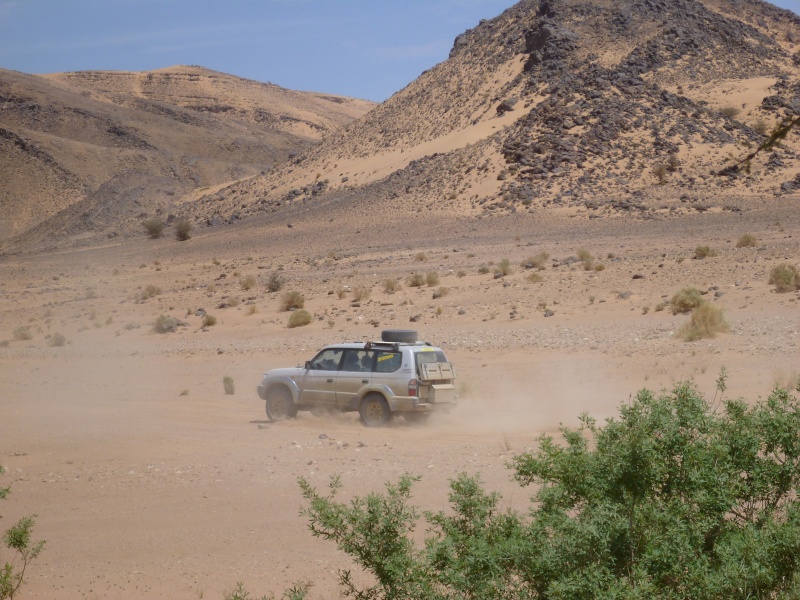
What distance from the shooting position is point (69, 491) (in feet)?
41.3

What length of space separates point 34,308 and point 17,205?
61.6m

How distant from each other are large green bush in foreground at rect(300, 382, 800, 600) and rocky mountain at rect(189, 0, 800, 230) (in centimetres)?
4670

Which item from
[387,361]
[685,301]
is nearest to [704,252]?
[685,301]

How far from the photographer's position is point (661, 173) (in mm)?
57656

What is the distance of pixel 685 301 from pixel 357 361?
45.1ft

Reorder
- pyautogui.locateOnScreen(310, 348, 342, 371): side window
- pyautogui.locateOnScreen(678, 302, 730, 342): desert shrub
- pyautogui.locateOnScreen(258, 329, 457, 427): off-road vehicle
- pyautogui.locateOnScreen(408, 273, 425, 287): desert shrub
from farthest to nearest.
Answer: pyautogui.locateOnScreen(408, 273, 425, 287): desert shrub, pyautogui.locateOnScreen(678, 302, 730, 342): desert shrub, pyautogui.locateOnScreen(310, 348, 342, 371): side window, pyautogui.locateOnScreen(258, 329, 457, 427): off-road vehicle

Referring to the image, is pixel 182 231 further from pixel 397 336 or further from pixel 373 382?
pixel 373 382

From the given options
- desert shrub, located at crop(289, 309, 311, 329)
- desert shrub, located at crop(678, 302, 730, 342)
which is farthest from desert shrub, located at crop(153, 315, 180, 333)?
desert shrub, located at crop(678, 302, 730, 342)

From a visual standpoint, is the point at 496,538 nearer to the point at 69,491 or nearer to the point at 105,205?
the point at 69,491

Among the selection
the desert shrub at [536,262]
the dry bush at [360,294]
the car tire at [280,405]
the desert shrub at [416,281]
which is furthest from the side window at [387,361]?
the desert shrub at [536,262]

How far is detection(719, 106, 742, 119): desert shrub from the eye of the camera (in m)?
65.1

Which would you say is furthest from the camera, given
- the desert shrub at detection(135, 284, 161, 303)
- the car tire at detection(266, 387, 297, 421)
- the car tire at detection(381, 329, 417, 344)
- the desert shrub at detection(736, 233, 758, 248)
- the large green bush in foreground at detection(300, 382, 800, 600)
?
the desert shrub at detection(135, 284, 161, 303)

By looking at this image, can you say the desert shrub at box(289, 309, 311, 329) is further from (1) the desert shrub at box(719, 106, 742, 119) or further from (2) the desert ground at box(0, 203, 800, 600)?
(1) the desert shrub at box(719, 106, 742, 119)

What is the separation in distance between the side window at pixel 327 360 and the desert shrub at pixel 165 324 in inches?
761
